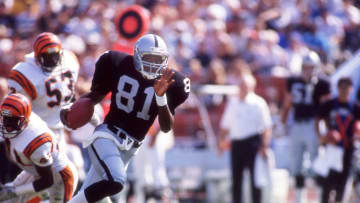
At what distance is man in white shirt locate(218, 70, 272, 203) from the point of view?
9508mm

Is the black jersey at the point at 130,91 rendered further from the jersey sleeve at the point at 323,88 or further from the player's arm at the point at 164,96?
the jersey sleeve at the point at 323,88

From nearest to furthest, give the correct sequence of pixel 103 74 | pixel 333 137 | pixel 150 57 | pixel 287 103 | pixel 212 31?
pixel 150 57
pixel 103 74
pixel 333 137
pixel 287 103
pixel 212 31

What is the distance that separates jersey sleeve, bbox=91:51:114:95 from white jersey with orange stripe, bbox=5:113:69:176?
56 cm

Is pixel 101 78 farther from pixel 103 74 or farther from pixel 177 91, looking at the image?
pixel 177 91

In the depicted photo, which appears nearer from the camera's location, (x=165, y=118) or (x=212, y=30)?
(x=165, y=118)

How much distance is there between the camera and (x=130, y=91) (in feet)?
20.2

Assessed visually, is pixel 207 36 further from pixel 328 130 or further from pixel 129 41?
pixel 328 130

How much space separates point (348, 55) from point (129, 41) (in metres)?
3.71

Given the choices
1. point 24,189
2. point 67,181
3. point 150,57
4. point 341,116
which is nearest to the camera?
point 24,189

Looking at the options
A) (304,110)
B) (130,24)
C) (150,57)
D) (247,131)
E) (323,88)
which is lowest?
(247,131)

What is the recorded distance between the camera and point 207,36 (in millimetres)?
12000

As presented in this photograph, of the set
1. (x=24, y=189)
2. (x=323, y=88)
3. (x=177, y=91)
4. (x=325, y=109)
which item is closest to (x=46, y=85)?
(x=24, y=189)

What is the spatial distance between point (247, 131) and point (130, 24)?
6.72ft

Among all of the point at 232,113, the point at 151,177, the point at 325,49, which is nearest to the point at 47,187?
the point at 151,177
